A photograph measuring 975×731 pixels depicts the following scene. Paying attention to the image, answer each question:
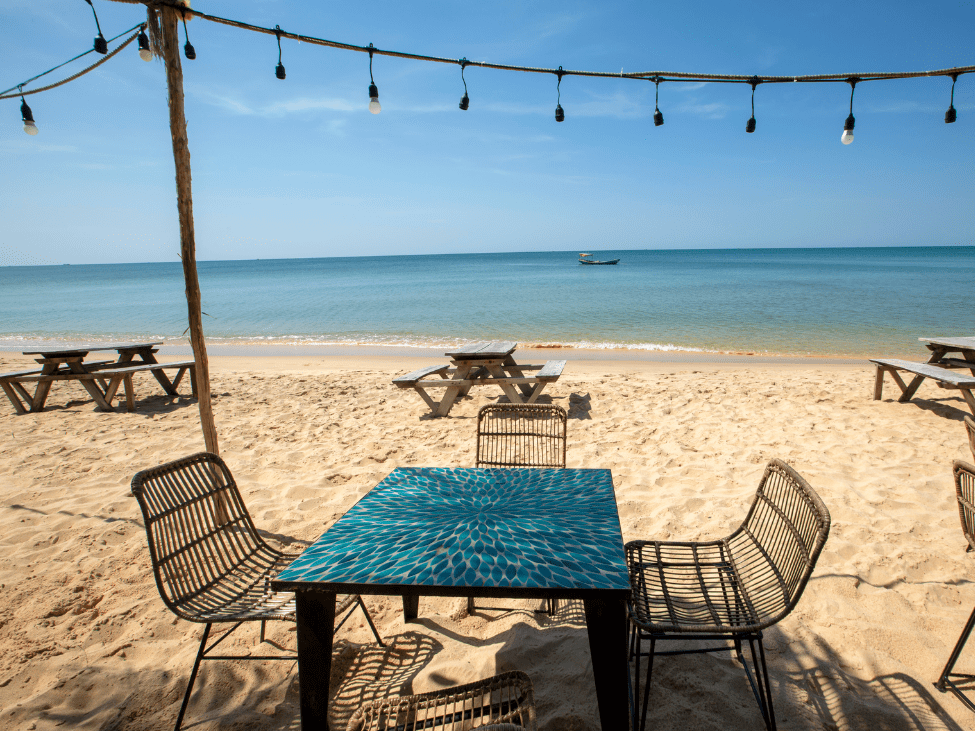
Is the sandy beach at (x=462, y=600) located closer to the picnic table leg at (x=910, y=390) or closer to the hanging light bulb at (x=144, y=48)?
the picnic table leg at (x=910, y=390)

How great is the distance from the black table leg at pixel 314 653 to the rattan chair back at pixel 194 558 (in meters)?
0.28

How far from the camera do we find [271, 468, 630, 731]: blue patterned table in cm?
146

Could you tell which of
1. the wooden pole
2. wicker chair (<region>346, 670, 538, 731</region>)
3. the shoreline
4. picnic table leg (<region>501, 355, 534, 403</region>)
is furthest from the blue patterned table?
the shoreline

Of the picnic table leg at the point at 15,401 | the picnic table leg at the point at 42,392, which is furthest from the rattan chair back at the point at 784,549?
the picnic table leg at the point at 15,401

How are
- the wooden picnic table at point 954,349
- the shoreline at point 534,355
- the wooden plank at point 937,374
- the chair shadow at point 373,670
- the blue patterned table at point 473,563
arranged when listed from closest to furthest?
the blue patterned table at point 473,563, the chair shadow at point 373,670, the wooden plank at point 937,374, the wooden picnic table at point 954,349, the shoreline at point 534,355

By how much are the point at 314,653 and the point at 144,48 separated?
3712 mm

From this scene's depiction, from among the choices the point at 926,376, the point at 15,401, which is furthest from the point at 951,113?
the point at 15,401

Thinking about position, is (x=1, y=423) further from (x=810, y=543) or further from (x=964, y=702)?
(x=964, y=702)

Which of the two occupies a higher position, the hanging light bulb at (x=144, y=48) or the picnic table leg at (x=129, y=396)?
the hanging light bulb at (x=144, y=48)

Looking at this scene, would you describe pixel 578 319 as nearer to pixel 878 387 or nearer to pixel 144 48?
pixel 878 387

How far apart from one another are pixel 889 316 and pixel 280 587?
2088 cm

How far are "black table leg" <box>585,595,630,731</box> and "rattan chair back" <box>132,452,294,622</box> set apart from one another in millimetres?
1110

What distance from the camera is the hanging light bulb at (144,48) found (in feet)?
10.3

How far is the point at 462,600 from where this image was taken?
2658 millimetres
